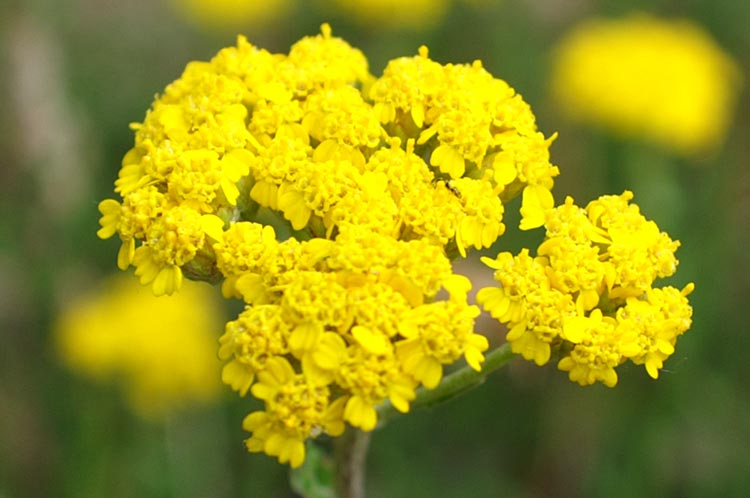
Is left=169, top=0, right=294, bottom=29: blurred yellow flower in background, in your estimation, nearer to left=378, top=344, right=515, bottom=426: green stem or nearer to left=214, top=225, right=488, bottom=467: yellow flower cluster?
left=378, top=344, right=515, bottom=426: green stem

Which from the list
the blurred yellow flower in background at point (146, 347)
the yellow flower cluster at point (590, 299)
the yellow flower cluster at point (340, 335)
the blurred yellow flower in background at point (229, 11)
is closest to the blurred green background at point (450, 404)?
the blurred yellow flower in background at point (146, 347)

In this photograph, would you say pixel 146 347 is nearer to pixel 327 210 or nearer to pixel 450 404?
pixel 450 404

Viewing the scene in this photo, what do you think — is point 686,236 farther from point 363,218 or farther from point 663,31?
point 363,218

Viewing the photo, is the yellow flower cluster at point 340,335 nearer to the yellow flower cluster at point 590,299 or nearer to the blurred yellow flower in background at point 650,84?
the yellow flower cluster at point 590,299

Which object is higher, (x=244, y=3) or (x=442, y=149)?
(x=244, y=3)

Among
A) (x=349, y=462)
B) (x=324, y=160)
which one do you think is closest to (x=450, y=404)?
(x=349, y=462)

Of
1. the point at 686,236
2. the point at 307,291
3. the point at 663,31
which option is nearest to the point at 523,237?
the point at 686,236
